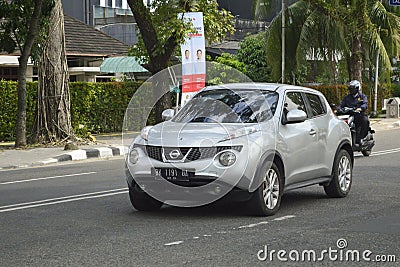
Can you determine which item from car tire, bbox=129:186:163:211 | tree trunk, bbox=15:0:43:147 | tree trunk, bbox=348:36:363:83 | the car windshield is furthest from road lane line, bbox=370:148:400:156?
tree trunk, bbox=348:36:363:83

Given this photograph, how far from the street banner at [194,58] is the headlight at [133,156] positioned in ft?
40.8

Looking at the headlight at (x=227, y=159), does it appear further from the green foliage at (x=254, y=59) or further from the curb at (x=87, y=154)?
the green foliage at (x=254, y=59)

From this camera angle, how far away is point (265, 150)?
389 inches

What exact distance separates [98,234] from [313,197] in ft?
13.5

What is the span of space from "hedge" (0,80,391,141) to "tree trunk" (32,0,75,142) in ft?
6.15

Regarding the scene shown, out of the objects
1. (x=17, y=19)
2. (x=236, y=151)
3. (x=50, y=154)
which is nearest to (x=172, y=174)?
(x=236, y=151)

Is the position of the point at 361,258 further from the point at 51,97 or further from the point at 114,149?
the point at 51,97

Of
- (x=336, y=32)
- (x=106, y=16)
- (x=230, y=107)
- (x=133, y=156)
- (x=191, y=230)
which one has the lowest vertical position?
(x=191, y=230)

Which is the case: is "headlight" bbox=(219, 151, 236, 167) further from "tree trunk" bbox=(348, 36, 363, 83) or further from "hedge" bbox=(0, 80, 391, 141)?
"tree trunk" bbox=(348, 36, 363, 83)

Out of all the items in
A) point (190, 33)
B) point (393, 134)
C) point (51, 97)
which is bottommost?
point (393, 134)

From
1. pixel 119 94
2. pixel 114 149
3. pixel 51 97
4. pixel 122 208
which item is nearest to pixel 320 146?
pixel 122 208

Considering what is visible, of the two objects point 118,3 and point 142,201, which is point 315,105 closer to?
point 142,201

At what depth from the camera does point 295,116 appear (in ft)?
34.1

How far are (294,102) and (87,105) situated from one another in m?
16.3
